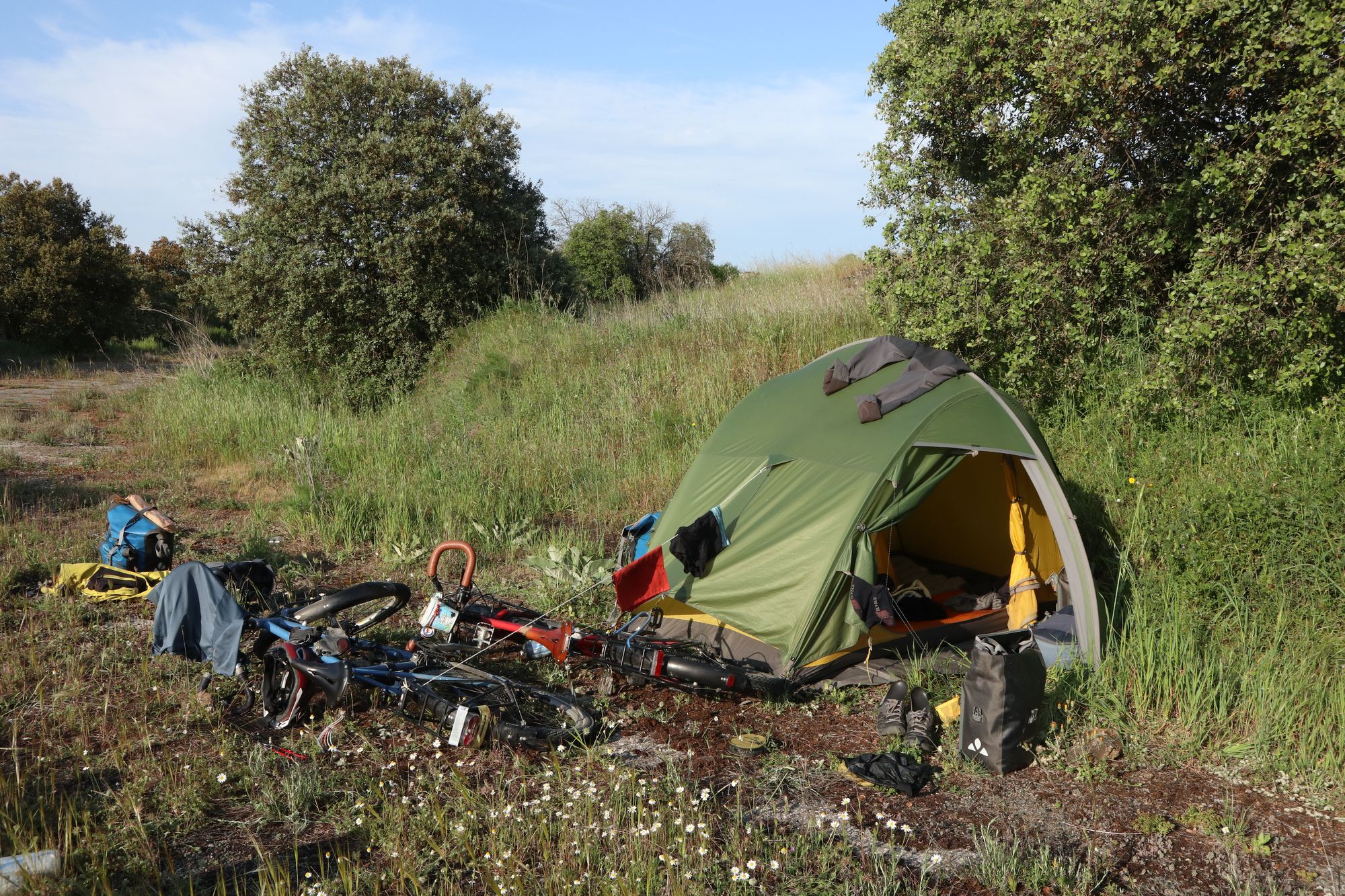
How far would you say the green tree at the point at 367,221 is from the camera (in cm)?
1311

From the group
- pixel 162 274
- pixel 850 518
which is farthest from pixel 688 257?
pixel 162 274

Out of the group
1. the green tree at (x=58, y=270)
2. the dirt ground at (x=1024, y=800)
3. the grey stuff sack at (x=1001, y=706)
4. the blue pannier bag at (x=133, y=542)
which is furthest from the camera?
the green tree at (x=58, y=270)

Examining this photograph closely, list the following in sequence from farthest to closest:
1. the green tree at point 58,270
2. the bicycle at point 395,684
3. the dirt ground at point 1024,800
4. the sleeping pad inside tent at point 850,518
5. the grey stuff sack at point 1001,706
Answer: the green tree at point 58,270 < the sleeping pad inside tent at point 850,518 < the bicycle at point 395,684 < the grey stuff sack at point 1001,706 < the dirt ground at point 1024,800

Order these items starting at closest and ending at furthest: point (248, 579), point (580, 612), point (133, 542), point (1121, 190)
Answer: point (248, 579) < point (133, 542) < point (580, 612) < point (1121, 190)

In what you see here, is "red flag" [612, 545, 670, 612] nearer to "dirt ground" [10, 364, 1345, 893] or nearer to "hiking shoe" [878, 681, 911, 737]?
"dirt ground" [10, 364, 1345, 893]

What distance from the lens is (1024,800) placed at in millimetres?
3953

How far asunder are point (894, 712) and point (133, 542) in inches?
197

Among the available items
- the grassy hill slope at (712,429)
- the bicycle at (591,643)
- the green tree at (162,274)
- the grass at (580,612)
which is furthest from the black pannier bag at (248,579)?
the green tree at (162,274)

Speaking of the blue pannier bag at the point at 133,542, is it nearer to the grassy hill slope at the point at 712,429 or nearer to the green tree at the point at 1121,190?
the grassy hill slope at the point at 712,429

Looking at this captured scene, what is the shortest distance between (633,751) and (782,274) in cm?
1115

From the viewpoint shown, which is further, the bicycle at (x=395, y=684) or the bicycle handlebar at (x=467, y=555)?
the bicycle handlebar at (x=467, y=555)

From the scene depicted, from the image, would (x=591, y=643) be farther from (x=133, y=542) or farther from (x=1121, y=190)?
(x=1121, y=190)

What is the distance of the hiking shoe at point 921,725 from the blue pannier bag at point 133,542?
4.89 m

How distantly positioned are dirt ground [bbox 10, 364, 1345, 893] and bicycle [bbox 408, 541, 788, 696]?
178mm
